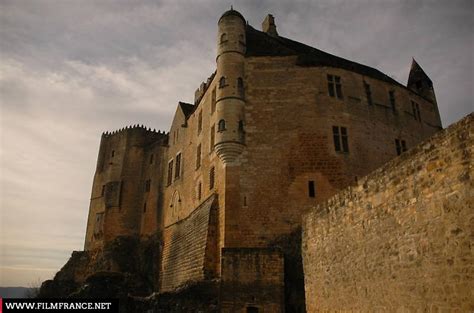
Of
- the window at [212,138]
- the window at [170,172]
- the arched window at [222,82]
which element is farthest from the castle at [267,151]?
the window at [170,172]

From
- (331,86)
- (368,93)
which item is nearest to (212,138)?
(331,86)

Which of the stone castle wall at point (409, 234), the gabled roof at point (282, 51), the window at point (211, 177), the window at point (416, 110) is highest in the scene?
the gabled roof at point (282, 51)

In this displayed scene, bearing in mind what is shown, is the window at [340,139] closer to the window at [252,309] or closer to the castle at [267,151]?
the castle at [267,151]

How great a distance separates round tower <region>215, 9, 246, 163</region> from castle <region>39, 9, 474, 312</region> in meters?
0.05

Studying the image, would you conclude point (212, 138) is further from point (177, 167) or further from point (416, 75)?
point (416, 75)

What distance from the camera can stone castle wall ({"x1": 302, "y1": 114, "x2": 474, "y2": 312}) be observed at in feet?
17.1

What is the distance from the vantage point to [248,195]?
15797 mm

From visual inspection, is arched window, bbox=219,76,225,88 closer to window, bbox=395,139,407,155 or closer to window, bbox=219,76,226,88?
window, bbox=219,76,226,88

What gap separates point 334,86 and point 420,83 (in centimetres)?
929

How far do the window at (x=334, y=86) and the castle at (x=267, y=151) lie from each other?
62 mm

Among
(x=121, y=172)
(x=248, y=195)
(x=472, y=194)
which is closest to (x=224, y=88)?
(x=248, y=195)

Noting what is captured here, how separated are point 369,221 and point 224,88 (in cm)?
1156

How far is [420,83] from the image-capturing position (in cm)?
2419

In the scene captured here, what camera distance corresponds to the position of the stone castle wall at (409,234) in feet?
17.1
